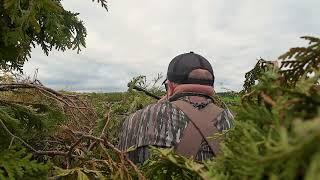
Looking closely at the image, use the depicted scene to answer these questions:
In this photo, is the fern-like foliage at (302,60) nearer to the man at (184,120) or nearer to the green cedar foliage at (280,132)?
the green cedar foliage at (280,132)

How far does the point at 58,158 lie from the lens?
4.84 m

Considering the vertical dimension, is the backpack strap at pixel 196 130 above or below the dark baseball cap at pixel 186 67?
below

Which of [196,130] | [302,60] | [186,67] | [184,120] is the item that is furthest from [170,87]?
[302,60]

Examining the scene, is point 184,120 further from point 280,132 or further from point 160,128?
point 280,132

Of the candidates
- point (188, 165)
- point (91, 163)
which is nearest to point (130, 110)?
point (91, 163)

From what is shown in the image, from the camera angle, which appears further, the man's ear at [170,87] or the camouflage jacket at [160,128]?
the man's ear at [170,87]

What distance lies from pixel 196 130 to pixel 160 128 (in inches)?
13.8

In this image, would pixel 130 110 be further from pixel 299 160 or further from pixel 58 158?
pixel 299 160

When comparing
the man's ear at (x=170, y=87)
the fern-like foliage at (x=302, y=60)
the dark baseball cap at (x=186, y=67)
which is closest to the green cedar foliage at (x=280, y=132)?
the fern-like foliage at (x=302, y=60)

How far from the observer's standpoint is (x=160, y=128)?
4.42 metres

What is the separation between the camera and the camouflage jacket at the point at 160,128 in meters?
4.38

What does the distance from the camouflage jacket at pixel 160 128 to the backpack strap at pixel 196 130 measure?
43mm

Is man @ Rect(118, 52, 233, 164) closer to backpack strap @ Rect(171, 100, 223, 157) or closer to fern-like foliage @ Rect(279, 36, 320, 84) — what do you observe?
backpack strap @ Rect(171, 100, 223, 157)

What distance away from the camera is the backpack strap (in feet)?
14.2
